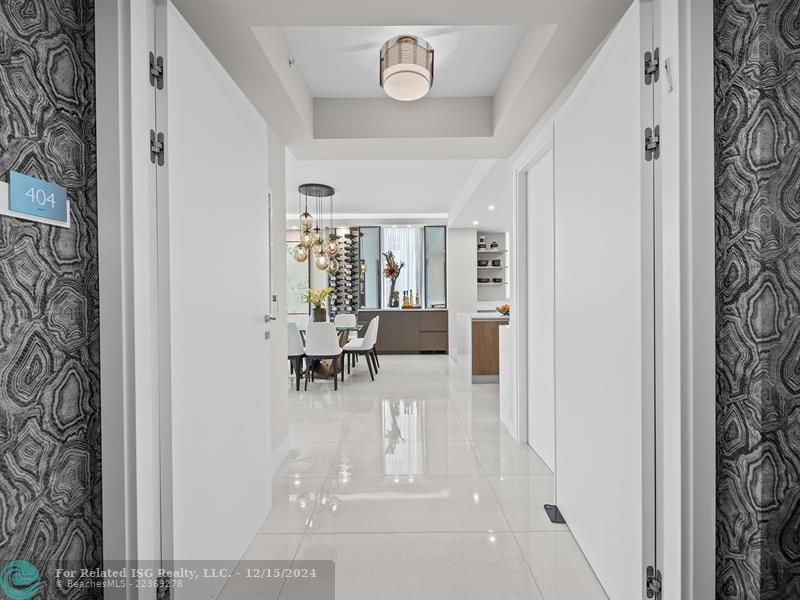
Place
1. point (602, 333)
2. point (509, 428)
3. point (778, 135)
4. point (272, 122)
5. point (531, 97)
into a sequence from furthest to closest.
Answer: point (509, 428) → point (272, 122) → point (531, 97) → point (602, 333) → point (778, 135)

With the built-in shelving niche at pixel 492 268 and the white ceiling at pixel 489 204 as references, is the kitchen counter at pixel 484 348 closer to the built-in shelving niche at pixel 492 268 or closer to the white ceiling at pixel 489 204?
the white ceiling at pixel 489 204

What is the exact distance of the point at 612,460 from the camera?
1614 millimetres

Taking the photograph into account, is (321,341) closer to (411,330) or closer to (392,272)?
(411,330)

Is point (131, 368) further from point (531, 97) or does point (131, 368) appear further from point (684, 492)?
point (531, 97)

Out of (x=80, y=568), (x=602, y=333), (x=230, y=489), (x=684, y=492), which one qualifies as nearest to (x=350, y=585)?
(x=230, y=489)

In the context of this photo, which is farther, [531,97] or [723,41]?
[531,97]

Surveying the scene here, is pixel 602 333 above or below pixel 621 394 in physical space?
above

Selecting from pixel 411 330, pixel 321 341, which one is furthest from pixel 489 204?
pixel 411 330

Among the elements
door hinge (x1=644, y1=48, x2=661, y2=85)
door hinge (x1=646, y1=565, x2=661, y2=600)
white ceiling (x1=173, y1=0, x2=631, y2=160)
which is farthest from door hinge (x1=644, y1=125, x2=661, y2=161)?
door hinge (x1=646, y1=565, x2=661, y2=600)

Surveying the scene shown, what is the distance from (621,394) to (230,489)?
A: 1.55m

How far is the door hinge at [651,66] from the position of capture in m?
1.34

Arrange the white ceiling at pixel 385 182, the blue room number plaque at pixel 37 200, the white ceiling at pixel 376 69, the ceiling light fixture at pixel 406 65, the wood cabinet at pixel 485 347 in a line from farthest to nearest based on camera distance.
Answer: the wood cabinet at pixel 485 347, the white ceiling at pixel 385 182, the ceiling light fixture at pixel 406 65, the white ceiling at pixel 376 69, the blue room number plaque at pixel 37 200

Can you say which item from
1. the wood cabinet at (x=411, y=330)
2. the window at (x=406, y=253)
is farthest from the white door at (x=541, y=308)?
the window at (x=406, y=253)

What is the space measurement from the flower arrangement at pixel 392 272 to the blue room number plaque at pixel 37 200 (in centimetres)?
781
